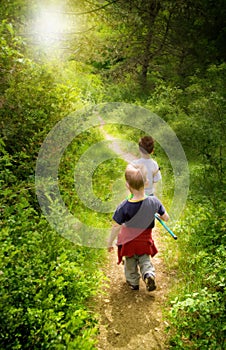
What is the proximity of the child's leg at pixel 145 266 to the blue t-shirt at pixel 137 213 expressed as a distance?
482mm

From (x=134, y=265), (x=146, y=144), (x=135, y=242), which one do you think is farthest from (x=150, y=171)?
(x=134, y=265)

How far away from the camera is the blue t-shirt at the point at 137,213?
14.1 feet

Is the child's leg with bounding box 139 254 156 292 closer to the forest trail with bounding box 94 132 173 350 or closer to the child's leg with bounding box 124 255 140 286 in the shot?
the child's leg with bounding box 124 255 140 286

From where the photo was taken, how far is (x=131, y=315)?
13.8 feet

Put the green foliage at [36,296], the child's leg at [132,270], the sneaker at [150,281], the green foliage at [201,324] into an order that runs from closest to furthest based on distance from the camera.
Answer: the green foliage at [36,296], the green foliage at [201,324], the sneaker at [150,281], the child's leg at [132,270]

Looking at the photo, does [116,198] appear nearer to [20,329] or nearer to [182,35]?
[20,329]

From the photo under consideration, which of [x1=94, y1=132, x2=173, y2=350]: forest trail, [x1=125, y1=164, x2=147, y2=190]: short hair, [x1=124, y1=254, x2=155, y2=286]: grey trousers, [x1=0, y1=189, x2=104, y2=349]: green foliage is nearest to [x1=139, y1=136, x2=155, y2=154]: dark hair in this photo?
[x1=125, y1=164, x2=147, y2=190]: short hair

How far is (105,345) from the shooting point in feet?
12.2

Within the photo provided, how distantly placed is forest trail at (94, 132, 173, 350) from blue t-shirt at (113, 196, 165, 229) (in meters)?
1.02

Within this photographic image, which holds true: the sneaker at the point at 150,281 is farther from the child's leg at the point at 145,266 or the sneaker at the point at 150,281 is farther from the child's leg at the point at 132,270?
the child's leg at the point at 132,270

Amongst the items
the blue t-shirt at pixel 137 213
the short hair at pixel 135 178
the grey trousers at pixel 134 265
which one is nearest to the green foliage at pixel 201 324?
the grey trousers at pixel 134 265

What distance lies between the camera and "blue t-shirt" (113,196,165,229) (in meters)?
4.30

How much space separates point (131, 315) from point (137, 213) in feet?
4.57

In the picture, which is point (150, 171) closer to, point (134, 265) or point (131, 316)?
point (134, 265)
